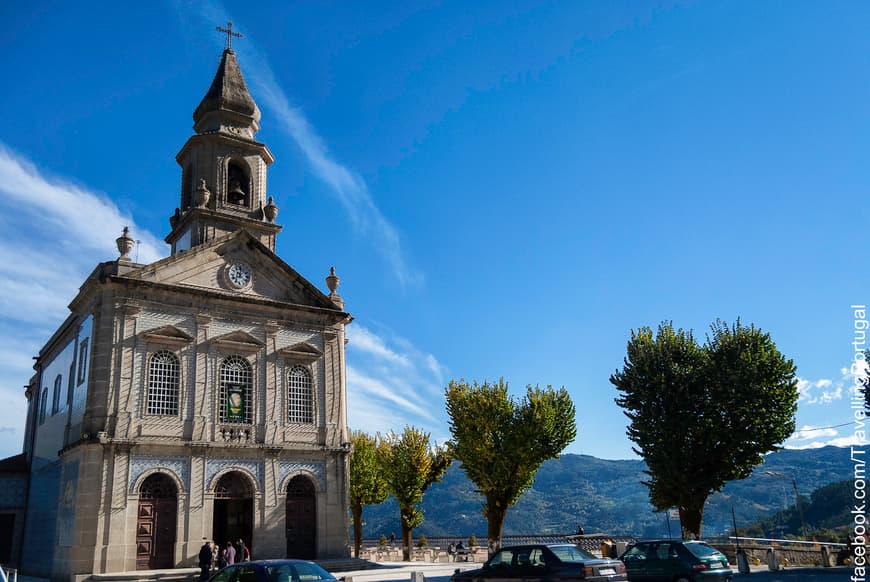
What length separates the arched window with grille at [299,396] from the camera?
31234mm

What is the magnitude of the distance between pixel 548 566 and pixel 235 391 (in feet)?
59.7

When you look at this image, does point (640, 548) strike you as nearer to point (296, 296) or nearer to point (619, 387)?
point (619, 387)

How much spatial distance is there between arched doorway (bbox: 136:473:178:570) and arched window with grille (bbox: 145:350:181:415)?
8.50 ft

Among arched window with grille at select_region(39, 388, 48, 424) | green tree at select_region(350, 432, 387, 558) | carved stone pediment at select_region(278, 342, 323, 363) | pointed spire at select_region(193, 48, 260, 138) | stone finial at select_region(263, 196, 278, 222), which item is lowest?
green tree at select_region(350, 432, 387, 558)

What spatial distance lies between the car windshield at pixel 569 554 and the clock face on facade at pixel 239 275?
2021 cm

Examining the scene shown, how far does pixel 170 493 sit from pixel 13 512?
40.0 ft

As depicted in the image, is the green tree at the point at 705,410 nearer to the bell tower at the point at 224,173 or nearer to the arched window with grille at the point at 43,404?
the bell tower at the point at 224,173

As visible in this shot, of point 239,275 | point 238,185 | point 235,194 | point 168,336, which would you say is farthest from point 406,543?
point 238,185

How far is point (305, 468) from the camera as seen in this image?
30516 millimetres

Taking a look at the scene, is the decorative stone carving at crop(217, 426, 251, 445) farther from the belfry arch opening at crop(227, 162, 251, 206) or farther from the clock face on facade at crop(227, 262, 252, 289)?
the belfry arch opening at crop(227, 162, 251, 206)

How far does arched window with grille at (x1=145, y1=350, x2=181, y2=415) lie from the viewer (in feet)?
91.3

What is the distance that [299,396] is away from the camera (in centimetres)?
3161

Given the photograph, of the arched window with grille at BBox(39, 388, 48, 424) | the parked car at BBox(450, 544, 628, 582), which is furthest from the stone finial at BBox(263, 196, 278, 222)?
the parked car at BBox(450, 544, 628, 582)

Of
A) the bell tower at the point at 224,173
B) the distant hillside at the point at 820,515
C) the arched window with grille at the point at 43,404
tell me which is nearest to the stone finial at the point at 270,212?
the bell tower at the point at 224,173
